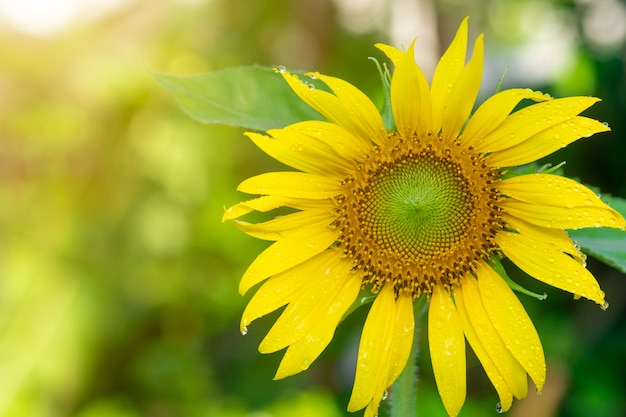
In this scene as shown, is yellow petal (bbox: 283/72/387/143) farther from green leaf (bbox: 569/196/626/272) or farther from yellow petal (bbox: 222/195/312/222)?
green leaf (bbox: 569/196/626/272)

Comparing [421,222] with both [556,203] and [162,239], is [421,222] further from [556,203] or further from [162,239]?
[162,239]

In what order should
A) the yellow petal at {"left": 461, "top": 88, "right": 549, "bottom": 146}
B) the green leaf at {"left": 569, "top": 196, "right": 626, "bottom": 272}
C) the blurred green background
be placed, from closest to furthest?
the yellow petal at {"left": 461, "top": 88, "right": 549, "bottom": 146} → the green leaf at {"left": 569, "top": 196, "right": 626, "bottom": 272} → the blurred green background

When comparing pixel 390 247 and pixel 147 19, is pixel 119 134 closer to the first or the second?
pixel 147 19

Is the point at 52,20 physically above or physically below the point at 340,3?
above

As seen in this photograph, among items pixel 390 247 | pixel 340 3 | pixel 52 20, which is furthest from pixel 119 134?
pixel 390 247

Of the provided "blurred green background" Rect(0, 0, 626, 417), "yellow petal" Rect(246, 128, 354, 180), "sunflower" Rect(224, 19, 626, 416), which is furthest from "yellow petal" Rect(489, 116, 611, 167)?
"blurred green background" Rect(0, 0, 626, 417)

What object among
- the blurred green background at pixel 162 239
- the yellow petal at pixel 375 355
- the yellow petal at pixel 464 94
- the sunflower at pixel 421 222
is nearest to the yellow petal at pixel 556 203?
the sunflower at pixel 421 222
